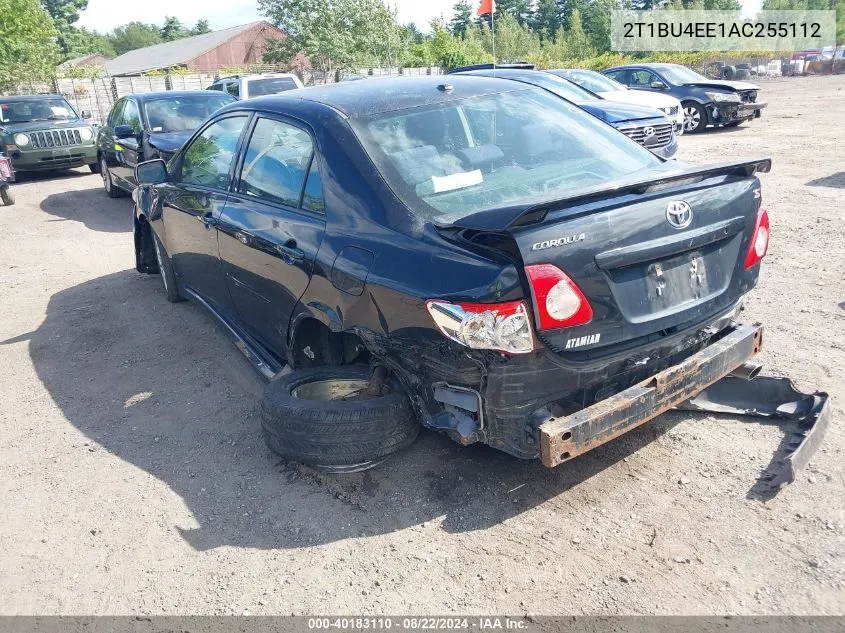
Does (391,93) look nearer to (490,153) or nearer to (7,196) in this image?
(490,153)

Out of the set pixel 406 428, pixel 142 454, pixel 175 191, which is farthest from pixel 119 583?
pixel 175 191

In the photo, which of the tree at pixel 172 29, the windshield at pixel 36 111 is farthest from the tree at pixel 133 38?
the windshield at pixel 36 111

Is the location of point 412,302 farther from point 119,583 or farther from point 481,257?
point 119,583

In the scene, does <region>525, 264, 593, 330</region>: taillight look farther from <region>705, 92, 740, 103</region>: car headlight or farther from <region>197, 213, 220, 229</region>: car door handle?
<region>705, 92, 740, 103</region>: car headlight

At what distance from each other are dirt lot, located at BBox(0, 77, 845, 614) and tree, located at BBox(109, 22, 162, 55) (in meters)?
141

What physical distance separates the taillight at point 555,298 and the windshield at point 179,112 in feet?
30.0

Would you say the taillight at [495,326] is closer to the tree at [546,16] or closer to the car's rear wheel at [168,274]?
the car's rear wheel at [168,274]

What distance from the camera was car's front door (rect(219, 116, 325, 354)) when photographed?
3.66m

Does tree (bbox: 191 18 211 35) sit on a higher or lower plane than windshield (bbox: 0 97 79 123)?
higher

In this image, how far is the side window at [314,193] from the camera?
3.56 meters

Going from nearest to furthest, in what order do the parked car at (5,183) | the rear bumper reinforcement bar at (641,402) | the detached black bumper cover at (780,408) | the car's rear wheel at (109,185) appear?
1. the rear bumper reinforcement bar at (641,402)
2. the detached black bumper cover at (780,408)
3. the parked car at (5,183)
4. the car's rear wheel at (109,185)

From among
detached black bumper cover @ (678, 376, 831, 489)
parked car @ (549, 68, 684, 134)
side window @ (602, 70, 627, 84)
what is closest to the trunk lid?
detached black bumper cover @ (678, 376, 831, 489)

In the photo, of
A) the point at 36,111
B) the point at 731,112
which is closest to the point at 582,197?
the point at 36,111

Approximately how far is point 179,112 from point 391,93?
815cm
